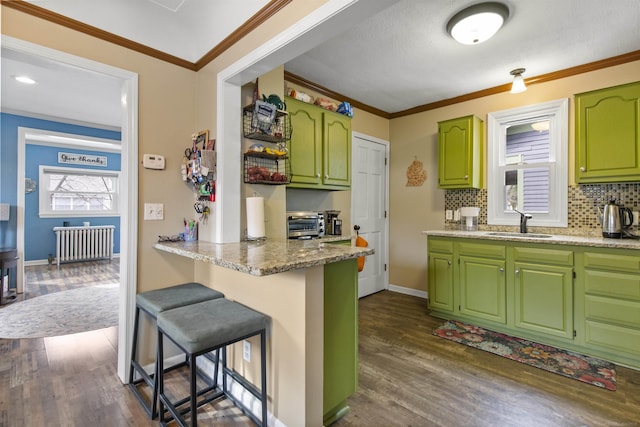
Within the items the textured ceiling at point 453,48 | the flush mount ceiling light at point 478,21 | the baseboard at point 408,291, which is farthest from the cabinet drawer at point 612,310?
the flush mount ceiling light at point 478,21

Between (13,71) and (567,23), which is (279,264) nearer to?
(567,23)

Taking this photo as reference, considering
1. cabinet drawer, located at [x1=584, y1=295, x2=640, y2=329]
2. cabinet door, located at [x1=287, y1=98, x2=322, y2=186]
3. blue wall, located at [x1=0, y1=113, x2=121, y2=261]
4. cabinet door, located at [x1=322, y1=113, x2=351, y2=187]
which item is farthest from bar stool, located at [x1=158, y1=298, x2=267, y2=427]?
blue wall, located at [x1=0, y1=113, x2=121, y2=261]

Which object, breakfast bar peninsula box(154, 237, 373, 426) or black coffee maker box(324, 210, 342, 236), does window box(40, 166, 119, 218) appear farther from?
breakfast bar peninsula box(154, 237, 373, 426)

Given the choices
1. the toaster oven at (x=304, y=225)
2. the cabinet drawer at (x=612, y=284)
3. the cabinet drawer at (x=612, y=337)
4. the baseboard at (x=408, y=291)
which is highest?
the toaster oven at (x=304, y=225)

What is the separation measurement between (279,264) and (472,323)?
2.66 meters

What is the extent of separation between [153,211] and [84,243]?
5.35 metres

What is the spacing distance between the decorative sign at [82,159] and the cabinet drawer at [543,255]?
7469mm

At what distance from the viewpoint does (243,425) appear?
167 cm

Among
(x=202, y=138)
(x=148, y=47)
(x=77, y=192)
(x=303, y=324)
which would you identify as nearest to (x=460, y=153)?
(x=202, y=138)

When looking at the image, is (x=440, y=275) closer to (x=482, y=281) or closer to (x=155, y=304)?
(x=482, y=281)

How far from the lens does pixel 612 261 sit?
2307 millimetres

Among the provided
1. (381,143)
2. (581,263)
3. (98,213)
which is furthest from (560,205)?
(98,213)

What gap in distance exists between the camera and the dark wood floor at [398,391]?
1710mm

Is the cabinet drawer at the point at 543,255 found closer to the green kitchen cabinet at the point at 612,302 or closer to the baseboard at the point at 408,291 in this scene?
the green kitchen cabinet at the point at 612,302
